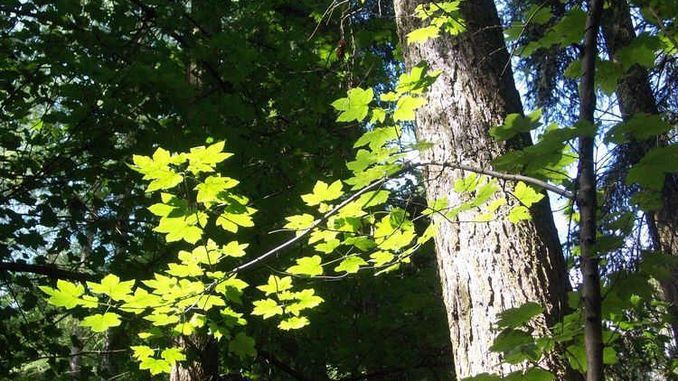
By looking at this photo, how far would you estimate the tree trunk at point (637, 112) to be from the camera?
2.05 meters

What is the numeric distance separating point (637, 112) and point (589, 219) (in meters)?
0.77

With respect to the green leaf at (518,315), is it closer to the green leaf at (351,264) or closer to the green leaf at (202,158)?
the green leaf at (351,264)

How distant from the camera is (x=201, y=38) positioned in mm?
Answer: 5238

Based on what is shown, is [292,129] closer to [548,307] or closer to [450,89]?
[450,89]

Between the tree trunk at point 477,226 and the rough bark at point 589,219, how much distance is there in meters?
0.83

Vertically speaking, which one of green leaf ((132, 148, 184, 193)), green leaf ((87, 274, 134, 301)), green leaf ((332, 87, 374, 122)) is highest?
green leaf ((332, 87, 374, 122))

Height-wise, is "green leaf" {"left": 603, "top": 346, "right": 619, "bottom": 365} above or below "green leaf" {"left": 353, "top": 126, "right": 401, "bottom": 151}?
below

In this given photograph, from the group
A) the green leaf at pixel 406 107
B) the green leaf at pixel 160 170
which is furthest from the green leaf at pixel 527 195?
the green leaf at pixel 160 170

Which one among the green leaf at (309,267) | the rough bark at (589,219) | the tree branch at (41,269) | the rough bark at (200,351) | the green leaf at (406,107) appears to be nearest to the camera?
the rough bark at (589,219)

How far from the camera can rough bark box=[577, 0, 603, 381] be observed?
133cm

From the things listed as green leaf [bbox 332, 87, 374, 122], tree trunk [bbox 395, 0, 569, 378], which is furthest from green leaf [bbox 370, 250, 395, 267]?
green leaf [bbox 332, 87, 374, 122]

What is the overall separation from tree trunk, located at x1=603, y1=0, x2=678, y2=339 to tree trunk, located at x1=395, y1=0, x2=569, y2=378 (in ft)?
1.41

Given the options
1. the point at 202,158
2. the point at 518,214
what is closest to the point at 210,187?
the point at 202,158

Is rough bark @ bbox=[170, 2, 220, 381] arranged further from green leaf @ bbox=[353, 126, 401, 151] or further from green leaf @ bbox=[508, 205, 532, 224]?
green leaf @ bbox=[508, 205, 532, 224]
